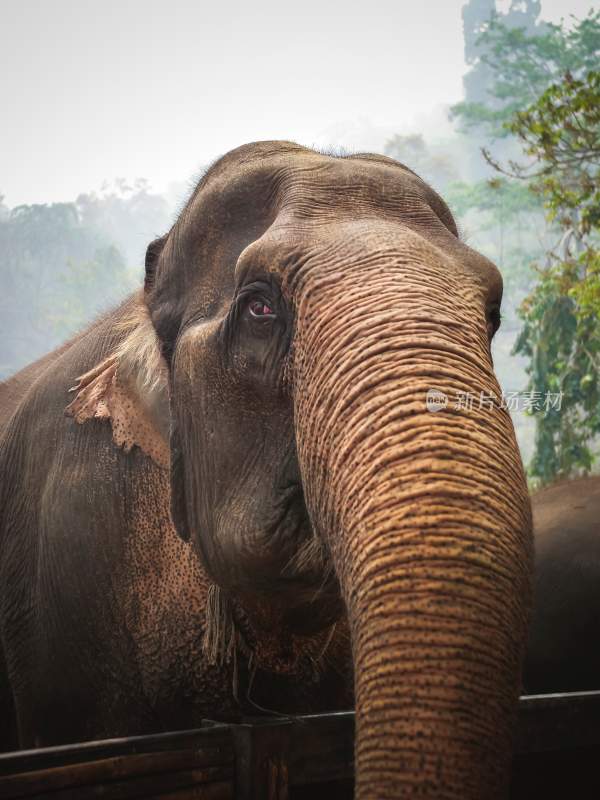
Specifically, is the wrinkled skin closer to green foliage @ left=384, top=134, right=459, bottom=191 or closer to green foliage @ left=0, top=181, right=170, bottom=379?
green foliage @ left=0, top=181, right=170, bottom=379

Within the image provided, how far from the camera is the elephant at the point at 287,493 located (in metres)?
1.34

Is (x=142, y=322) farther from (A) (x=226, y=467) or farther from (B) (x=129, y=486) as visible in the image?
(A) (x=226, y=467)

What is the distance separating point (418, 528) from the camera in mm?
1376

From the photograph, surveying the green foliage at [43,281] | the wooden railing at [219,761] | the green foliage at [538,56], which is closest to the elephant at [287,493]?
the wooden railing at [219,761]

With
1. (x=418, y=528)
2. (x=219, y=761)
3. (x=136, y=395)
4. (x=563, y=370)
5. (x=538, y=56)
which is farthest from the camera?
(x=538, y=56)

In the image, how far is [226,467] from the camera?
2031 millimetres

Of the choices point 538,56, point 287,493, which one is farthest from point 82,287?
point 287,493

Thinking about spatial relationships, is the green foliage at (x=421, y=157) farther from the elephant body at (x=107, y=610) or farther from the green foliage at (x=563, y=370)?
the elephant body at (x=107, y=610)

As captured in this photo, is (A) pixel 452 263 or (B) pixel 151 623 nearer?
(A) pixel 452 263

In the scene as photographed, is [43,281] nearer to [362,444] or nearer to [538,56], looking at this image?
[538,56]

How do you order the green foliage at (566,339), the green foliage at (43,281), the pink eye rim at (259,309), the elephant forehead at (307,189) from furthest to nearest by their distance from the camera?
the green foliage at (43,281), the green foliage at (566,339), the elephant forehead at (307,189), the pink eye rim at (259,309)

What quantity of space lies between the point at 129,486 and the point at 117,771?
37.9 inches

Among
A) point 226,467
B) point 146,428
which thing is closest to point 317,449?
point 226,467

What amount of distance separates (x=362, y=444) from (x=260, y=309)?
55 centimetres
